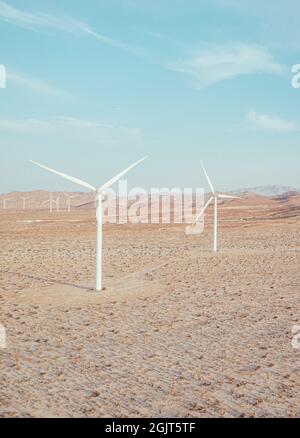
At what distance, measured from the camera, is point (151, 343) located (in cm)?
1147

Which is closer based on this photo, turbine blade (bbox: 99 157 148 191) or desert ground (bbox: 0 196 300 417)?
desert ground (bbox: 0 196 300 417)

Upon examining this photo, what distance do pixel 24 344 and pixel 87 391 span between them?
11.7 ft

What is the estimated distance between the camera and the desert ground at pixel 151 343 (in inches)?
314

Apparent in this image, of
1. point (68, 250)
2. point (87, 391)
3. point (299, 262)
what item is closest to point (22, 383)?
point (87, 391)

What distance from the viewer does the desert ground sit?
26.2ft

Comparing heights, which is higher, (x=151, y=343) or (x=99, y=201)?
(x=99, y=201)

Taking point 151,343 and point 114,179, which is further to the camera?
point 114,179

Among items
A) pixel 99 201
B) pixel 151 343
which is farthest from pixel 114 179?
pixel 151 343

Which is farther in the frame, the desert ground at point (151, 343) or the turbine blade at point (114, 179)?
the turbine blade at point (114, 179)

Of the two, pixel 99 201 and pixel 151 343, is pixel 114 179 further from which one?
pixel 151 343

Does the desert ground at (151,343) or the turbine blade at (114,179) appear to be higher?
the turbine blade at (114,179)

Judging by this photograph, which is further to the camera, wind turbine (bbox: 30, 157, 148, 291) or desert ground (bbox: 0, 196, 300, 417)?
wind turbine (bbox: 30, 157, 148, 291)

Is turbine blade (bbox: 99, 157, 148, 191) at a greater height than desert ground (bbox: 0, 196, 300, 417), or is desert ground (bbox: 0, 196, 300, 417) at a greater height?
turbine blade (bbox: 99, 157, 148, 191)
